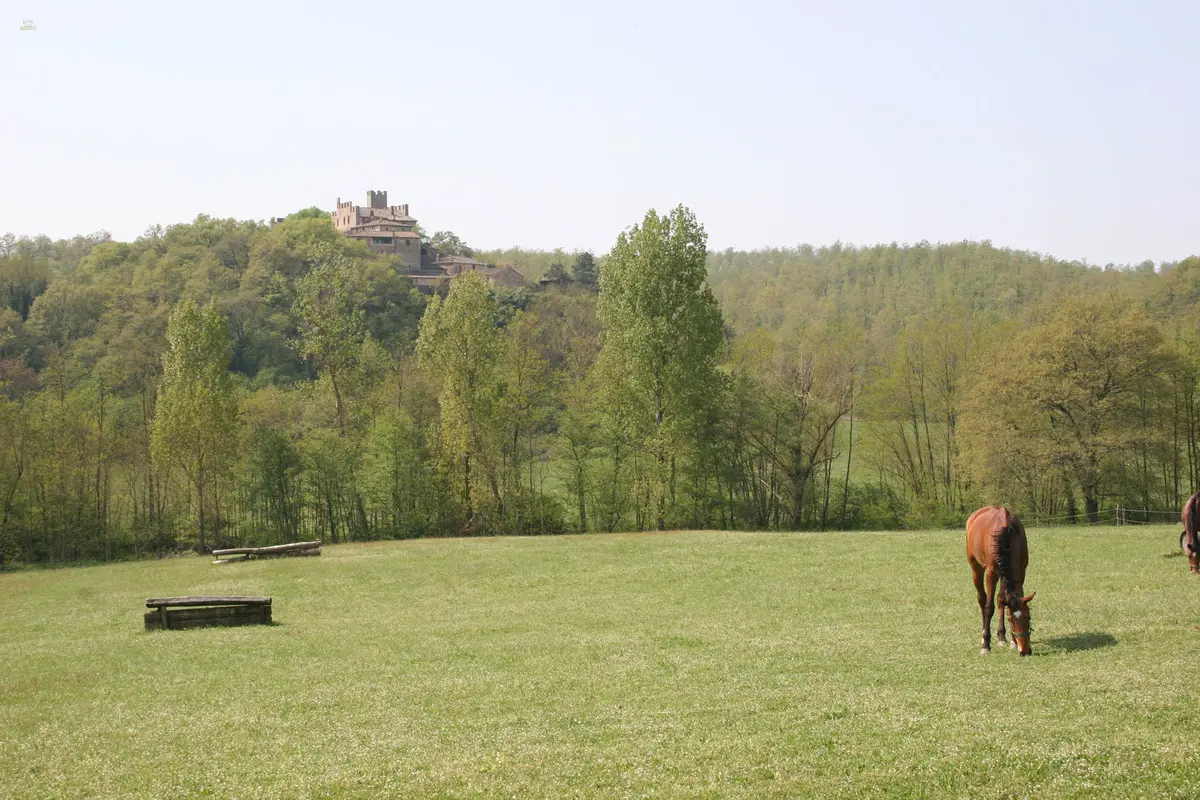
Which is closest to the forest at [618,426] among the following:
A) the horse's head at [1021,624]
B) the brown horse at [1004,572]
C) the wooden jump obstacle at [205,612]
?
the wooden jump obstacle at [205,612]

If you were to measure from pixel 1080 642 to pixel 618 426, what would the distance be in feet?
123

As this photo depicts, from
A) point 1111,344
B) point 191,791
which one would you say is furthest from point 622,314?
point 191,791

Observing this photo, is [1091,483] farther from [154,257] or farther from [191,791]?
[154,257]

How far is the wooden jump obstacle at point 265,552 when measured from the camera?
42.6m

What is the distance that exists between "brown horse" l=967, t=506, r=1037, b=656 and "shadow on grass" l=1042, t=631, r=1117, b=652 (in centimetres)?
49

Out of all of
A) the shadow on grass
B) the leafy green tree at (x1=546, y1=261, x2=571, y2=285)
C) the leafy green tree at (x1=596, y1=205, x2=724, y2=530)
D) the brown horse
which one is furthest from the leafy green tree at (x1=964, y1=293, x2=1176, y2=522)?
the leafy green tree at (x1=546, y1=261, x2=571, y2=285)

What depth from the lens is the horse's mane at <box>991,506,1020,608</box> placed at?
1585cm

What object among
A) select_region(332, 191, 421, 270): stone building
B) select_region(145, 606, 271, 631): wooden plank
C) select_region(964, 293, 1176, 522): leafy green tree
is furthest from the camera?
select_region(332, 191, 421, 270): stone building

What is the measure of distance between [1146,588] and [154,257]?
395ft

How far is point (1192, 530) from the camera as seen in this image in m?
21.7

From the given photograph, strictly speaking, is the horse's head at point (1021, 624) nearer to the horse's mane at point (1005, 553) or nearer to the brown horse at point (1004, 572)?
the brown horse at point (1004, 572)

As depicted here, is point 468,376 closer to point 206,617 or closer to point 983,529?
point 206,617

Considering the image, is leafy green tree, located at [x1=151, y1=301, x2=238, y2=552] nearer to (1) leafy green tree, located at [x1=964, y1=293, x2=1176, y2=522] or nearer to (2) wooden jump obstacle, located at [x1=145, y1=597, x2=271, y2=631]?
(2) wooden jump obstacle, located at [x1=145, y1=597, x2=271, y2=631]

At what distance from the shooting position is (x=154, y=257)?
11838 cm
